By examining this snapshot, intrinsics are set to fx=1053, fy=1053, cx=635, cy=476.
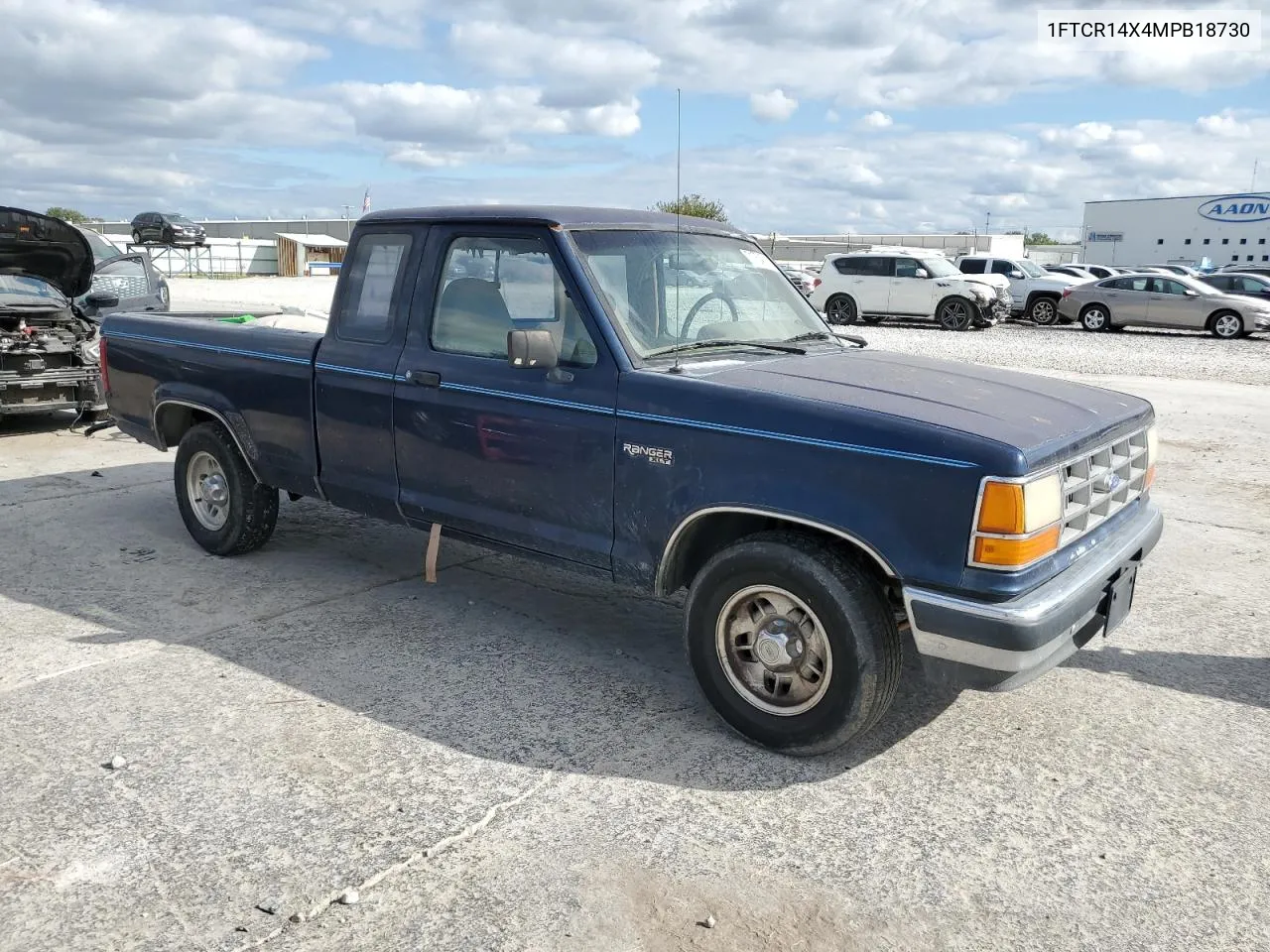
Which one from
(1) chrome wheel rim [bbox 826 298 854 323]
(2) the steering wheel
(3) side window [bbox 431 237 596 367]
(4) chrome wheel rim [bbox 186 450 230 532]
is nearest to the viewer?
(3) side window [bbox 431 237 596 367]

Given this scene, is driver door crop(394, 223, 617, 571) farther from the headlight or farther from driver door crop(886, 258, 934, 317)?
driver door crop(886, 258, 934, 317)

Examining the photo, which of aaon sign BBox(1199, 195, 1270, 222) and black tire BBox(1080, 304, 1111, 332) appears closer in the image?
black tire BBox(1080, 304, 1111, 332)

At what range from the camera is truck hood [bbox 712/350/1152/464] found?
11.5 ft

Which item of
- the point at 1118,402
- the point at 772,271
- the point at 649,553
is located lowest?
the point at 649,553

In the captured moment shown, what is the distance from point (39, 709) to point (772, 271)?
375cm

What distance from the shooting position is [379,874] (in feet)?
10.2

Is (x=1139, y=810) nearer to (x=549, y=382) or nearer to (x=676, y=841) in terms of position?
(x=676, y=841)

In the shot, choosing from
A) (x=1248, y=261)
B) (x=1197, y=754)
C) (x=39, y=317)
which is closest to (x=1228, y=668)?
(x=1197, y=754)

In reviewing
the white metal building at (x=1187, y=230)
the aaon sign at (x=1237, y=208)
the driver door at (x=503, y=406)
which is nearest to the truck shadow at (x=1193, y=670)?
the driver door at (x=503, y=406)

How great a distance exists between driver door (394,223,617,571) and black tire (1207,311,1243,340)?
22.5 m

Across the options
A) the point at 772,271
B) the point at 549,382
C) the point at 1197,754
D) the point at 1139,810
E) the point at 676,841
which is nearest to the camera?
the point at 676,841

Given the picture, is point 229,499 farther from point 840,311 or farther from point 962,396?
point 840,311

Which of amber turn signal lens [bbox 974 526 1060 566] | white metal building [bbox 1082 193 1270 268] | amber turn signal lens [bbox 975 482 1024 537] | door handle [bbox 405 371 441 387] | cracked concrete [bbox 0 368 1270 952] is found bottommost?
cracked concrete [bbox 0 368 1270 952]

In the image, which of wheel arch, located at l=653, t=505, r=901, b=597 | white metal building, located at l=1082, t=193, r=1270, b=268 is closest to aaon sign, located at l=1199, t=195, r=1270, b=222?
white metal building, located at l=1082, t=193, r=1270, b=268
